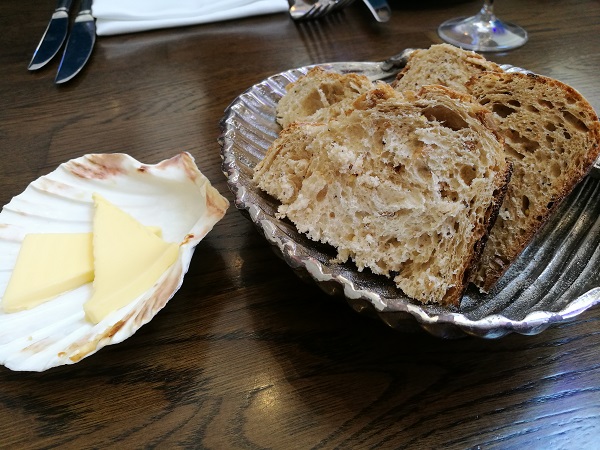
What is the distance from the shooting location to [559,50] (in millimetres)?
1593

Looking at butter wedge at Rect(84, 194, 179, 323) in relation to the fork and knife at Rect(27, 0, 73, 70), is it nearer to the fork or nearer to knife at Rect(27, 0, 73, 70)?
knife at Rect(27, 0, 73, 70)

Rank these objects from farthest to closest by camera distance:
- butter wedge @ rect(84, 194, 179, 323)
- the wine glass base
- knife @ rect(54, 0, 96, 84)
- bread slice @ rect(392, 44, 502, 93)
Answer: the wine glass base
knife @ rect(54, 0, 96, 84)
bread slice @ rect(392, 44, 502, 93)
butter wedge @ rect(84, 194, 179, 323)

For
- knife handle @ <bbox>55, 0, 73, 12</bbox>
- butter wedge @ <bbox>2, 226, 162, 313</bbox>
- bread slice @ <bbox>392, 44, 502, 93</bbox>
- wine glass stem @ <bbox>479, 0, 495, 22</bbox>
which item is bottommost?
wine glass stem @ <bbox>479, 0, 495, 22</bbox>

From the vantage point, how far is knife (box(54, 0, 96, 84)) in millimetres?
1416

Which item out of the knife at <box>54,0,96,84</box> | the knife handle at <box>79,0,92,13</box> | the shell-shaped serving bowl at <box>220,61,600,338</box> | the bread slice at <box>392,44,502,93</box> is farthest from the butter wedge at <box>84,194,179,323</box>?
the knife handle at <box>79,0,92,13</box>

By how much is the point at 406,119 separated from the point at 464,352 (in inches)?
13.5

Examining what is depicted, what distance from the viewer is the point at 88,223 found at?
2.80 feet

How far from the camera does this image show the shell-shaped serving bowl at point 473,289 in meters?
0.58

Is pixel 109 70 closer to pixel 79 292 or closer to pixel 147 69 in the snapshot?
pixel 147 69

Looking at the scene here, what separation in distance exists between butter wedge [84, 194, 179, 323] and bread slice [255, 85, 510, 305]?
208 mm

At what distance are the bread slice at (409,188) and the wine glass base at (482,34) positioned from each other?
1.02m

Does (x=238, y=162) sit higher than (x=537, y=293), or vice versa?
(x=238, y=162)

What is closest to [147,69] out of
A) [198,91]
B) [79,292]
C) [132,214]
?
[198,91]

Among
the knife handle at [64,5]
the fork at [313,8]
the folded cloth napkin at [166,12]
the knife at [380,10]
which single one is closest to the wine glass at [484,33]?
the knife at [380,10]
